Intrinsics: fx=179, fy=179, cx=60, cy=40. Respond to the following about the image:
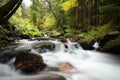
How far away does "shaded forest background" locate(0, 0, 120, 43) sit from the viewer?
12.3 metres

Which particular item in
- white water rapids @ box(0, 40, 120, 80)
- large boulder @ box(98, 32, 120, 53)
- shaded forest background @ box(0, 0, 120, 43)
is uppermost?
shaded forest background @ box(0, 0, 120, 43)

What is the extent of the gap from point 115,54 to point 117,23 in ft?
12.2

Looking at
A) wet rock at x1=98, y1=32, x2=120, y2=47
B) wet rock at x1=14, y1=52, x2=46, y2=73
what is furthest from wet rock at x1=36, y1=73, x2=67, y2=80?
wet rock at x1=98, y1=32, x2=120, y2=47

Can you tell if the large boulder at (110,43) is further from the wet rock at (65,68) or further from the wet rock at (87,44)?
the wet rock at (65,68)

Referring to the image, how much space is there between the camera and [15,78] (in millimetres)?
6750

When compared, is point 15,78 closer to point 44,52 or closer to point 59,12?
point 44,52

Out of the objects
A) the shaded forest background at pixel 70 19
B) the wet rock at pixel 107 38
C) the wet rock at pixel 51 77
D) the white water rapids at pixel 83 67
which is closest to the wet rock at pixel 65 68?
the white water rapids at pixel 83 67

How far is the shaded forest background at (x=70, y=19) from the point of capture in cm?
1226

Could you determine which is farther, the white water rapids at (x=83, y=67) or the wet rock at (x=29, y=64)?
the wet rock at (x=29, y=64)

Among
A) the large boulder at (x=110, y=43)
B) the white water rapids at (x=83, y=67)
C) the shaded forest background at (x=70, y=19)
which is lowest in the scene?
the white water rapids at (x=83, y=67)

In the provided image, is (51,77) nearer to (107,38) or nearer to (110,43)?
(110,43)

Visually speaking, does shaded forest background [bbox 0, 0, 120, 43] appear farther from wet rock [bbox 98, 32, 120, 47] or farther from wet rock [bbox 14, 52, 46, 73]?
wet rock [bbox 14, 52, 46, 73]

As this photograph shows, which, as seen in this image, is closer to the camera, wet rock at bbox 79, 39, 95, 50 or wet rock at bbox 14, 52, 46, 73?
wet rock at bbox 14, 52, 46, 73

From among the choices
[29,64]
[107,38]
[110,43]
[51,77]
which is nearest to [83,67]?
[51,77]
